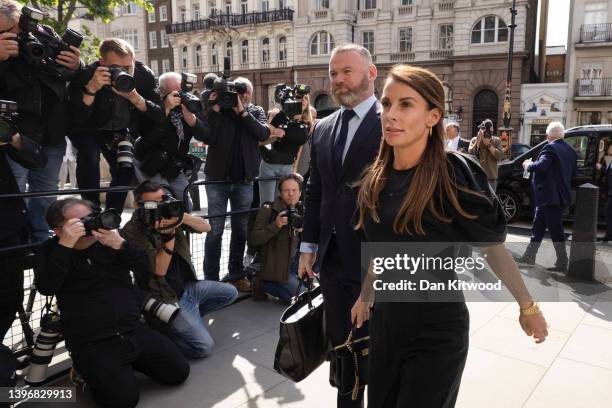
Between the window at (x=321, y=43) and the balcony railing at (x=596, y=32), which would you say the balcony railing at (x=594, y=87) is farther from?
the window at (x=321, y=43)

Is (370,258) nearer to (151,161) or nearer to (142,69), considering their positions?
(151,161)

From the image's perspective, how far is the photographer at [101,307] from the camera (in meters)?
3.03

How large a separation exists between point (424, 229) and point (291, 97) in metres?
3.73

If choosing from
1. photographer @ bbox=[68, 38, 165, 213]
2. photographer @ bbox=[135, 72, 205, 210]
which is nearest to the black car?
photographer @ bbox=[135, 72, 205, 210]

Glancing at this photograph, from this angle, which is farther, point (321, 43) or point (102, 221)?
point (321, 43)

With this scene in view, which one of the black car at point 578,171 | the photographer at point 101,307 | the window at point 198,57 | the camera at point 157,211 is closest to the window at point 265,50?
the window at point 198,57

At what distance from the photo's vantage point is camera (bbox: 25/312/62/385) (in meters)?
3.21

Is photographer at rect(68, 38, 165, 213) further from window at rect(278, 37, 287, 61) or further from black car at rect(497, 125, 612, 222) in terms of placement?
window at rect(278, 37, 287, 61)

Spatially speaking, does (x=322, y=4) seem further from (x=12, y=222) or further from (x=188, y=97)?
(x=12, y=222)

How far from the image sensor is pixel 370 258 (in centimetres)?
231

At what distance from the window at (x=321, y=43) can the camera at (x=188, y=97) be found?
32.8 meters

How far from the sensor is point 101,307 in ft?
10.6

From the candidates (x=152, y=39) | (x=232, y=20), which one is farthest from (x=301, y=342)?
(x=152, y=39)

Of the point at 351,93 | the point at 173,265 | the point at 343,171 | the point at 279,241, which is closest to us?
the point at 343,171
